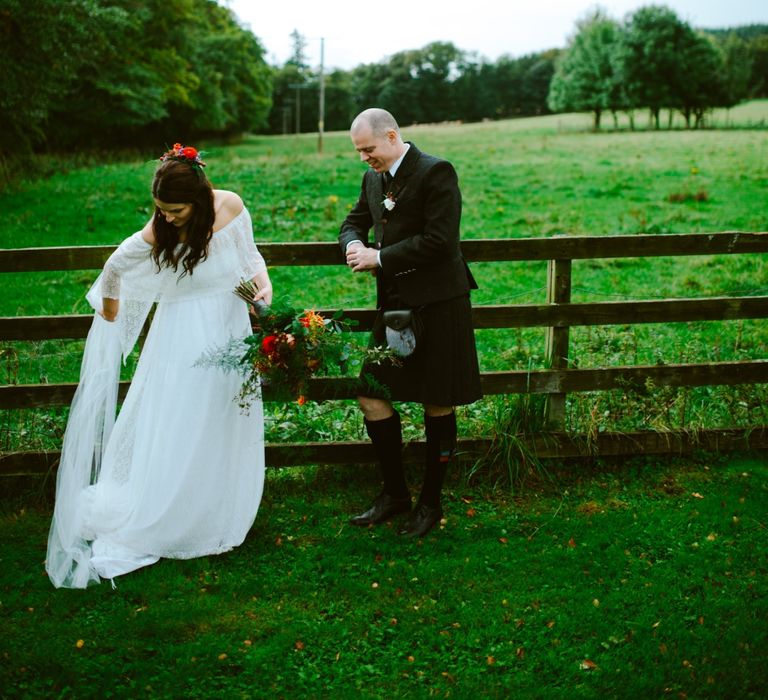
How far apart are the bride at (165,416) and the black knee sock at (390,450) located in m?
0.66

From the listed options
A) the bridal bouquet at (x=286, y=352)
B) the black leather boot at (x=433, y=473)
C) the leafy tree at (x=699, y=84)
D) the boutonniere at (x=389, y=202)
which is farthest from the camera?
the leafy tree at (x=699, y=84)

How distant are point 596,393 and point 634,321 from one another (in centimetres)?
64

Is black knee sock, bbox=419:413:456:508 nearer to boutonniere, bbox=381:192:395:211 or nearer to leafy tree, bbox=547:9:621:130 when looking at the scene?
boutonniere, bbox=381:192:395:211

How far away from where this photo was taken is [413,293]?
162 inches

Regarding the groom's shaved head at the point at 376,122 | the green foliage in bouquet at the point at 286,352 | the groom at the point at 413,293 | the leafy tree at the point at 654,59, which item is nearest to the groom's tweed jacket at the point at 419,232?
the groom at the point at 413,293

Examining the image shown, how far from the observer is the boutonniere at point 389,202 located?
4062mm

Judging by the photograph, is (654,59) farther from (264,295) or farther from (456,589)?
(456,589)

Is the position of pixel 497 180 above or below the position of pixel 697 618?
above

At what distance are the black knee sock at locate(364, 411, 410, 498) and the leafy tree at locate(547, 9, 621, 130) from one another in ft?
199

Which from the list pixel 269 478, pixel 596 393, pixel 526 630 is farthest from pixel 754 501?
pixel 269 478

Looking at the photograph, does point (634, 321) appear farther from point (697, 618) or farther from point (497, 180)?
point (497, 180)

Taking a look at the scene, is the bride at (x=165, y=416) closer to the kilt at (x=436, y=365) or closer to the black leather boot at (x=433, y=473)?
the kilt at (x=436, y=365)

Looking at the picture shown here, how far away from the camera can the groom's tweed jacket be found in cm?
396

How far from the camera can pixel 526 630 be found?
11.8ft
